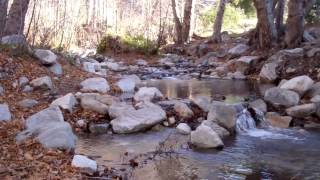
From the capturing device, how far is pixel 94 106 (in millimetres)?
7547

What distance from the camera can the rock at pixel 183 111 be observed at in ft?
25.7

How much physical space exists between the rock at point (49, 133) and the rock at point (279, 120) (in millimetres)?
3629

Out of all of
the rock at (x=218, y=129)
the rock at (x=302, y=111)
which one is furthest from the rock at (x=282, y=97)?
the rock at (x=218, y=129)

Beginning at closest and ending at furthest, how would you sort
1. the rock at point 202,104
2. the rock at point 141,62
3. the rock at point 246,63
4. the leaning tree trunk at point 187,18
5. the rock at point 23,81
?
the rock at point 23,81 < the rock at point 202,104 < the rock at point 246,63 < the rock at point 141,62 < the leaning tree trunk at point 187,18

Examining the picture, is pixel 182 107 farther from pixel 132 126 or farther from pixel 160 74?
pixel 160 74

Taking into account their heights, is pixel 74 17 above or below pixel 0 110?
above

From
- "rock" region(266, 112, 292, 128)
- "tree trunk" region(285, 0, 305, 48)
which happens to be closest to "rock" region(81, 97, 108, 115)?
"rock" region(266, 112, 292, 128)

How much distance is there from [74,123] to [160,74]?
6.86 meters

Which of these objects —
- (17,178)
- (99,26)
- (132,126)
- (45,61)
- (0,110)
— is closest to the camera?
(17,178)

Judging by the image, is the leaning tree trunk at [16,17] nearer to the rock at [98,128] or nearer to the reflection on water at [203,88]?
the reflection on water at [203,88]

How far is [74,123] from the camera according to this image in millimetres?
7055

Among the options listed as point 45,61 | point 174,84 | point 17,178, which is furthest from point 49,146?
point 174,84

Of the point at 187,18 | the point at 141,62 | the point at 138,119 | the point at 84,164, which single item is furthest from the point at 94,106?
the point at 187,18

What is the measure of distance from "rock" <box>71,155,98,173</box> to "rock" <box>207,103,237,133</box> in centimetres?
259
